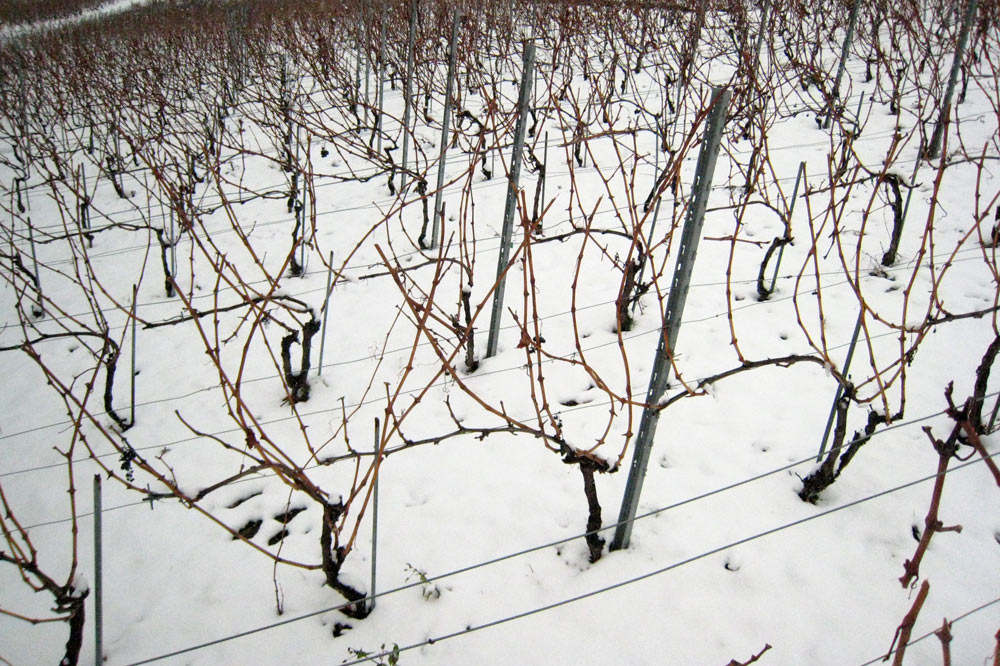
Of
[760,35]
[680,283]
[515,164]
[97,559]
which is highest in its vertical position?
[760,35]

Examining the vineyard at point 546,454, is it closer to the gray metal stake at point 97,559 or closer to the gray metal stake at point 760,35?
the gray metal stake at point 97,559

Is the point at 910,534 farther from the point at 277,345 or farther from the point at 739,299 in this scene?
the point at 277,345

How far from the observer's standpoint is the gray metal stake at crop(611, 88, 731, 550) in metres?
1.29

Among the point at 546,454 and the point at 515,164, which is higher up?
the point at 515,164

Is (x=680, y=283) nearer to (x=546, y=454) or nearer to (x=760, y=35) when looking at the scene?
(x=546, y=454)

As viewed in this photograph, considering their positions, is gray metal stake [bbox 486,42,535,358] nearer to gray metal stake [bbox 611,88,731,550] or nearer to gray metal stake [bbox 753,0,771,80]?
gray metal stake [bbox 611,88,731,550]

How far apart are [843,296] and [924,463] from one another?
1263 millimetres

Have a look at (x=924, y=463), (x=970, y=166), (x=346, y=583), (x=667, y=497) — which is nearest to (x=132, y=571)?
(x=346, y=583)

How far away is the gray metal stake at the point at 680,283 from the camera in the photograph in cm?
129

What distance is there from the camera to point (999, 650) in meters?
0.66

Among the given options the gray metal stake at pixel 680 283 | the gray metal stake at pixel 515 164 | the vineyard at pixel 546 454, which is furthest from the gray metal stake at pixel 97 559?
the gray metal stake at pixel 515 164

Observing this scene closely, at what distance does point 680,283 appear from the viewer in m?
1.44

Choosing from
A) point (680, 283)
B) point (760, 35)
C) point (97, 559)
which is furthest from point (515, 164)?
point (760, 35)

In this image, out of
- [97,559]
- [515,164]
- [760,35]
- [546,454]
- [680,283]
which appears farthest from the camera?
[760,35]
